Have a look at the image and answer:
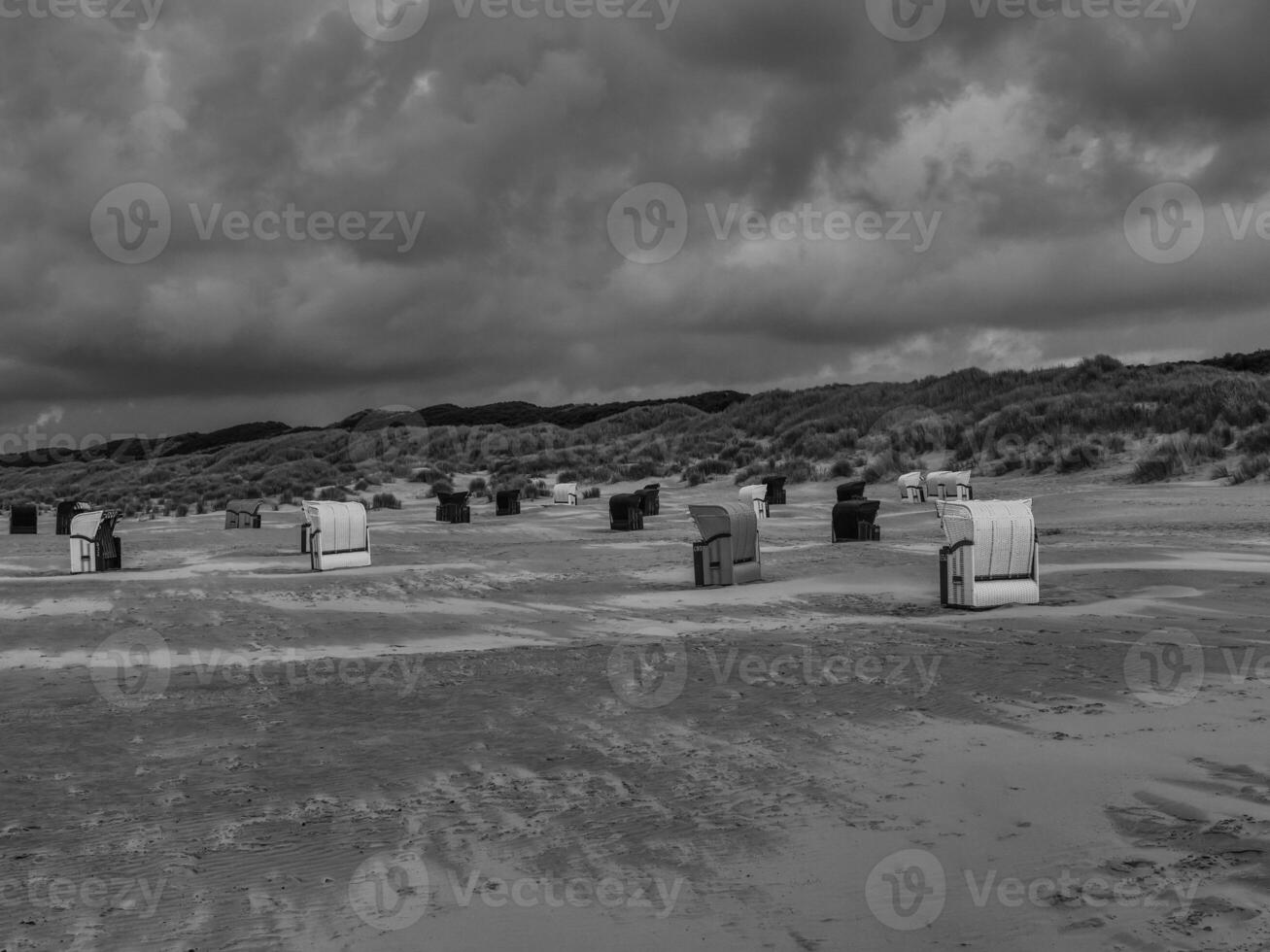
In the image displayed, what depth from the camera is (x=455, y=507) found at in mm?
28016

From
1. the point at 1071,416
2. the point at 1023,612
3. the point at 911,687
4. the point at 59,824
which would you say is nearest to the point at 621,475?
the point at 1071,416

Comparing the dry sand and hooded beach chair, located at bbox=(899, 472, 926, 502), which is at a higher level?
hooded beach chair, located at bbox=(899, 472, 926, 502)

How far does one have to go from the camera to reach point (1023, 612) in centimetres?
1113

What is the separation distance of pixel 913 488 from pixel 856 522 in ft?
30.8

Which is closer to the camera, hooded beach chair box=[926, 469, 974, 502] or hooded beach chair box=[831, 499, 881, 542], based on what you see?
hooded beach chair box=[831, 499, 881, 542]

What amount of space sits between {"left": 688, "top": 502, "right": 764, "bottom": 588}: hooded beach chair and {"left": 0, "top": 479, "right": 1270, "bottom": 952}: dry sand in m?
0.93

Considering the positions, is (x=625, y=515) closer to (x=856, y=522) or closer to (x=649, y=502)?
(x=649, y=502)

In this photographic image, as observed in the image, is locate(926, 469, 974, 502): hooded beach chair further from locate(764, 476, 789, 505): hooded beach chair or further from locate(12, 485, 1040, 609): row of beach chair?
locate(12, 485, 1040, 609): row of beach chair

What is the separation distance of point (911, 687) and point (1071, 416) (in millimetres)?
31006

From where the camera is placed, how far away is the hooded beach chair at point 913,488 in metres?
27.8

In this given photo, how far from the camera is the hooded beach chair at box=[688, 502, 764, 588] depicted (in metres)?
14.1

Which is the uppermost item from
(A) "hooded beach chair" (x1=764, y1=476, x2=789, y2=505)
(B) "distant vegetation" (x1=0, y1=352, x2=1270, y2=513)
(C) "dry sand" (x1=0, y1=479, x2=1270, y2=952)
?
(B) "distant vegetation" (x1=0, y1=352, x2=1270, y2=513)

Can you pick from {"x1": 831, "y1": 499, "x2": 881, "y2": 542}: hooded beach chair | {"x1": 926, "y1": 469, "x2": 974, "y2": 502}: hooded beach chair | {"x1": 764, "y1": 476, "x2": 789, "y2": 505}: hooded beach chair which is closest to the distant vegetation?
A: {"x1": 926, "y1": 469, "x2": 974, "y2": 502}: hooded beach chair

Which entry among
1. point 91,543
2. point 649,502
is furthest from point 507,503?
point 91,543
